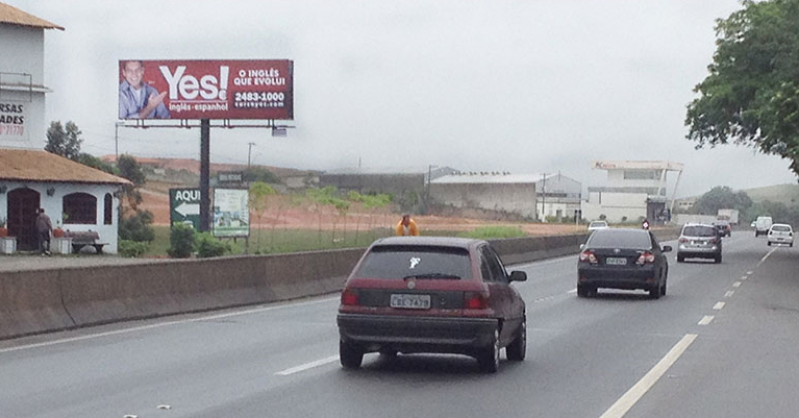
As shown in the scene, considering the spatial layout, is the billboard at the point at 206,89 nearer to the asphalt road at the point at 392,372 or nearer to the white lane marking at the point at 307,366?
the asphalt road at the point at 392,372

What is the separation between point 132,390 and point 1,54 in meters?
48.6

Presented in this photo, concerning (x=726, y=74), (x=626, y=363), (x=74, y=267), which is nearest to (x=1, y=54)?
(x=726, y=74)

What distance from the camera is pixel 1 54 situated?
188 ft

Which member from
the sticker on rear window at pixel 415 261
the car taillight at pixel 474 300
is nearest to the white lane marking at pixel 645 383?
the car taillight at pixel 474 300

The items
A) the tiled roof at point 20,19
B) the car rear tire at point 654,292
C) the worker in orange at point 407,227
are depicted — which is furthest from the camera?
the tiled roof at point 20,19

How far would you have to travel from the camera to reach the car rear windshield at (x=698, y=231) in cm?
4753

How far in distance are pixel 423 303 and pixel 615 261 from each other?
14.5 meters

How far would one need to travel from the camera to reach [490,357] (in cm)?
1337

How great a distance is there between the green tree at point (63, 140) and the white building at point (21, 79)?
2337 cm

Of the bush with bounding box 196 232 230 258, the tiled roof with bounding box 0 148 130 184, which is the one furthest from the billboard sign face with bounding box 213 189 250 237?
the tiled roof with bounding box 0 148 130 184

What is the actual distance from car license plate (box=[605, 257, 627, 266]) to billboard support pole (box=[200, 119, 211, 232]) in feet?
96.1

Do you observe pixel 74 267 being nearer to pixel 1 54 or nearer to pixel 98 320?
pixel 98 320

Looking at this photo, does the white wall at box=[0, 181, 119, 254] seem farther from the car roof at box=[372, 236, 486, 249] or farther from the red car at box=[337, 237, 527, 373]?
the red car at box=[337, 237, 527, 373]

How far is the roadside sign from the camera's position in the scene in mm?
52812
